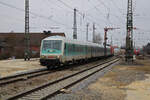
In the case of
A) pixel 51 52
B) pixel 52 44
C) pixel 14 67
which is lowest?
pixel 14 67

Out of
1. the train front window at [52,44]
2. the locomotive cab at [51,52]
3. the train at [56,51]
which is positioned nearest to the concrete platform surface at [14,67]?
the locomotive cab at [51,52]

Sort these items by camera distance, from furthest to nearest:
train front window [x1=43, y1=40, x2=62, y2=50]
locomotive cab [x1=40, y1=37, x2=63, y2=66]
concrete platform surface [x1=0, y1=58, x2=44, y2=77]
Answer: train front window [x1=43, y1=40, x2=62, y2=50]
locomotive cab [x1=40, y1=37, x2=63, y2=66]
concrete platform surface [x1=0, y1=58, x2=44, y2=77]

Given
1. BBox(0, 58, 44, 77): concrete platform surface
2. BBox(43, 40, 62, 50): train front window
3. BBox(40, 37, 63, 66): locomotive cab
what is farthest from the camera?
BBox(43, 40, 62, 50): train front window

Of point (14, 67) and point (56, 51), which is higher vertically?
point (56, 51)

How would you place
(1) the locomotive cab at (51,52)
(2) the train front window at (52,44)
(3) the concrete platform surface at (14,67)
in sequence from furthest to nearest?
1. (2) the train front window at (52,44)
2. (1) the locomotive cab at (51,52)
3. (3) the concrete platform surface at (14,67)

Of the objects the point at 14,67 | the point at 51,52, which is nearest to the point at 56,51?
the point at 51,52

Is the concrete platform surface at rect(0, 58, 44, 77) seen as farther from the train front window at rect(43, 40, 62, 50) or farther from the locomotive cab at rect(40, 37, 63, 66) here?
the train front window at rect(43, 40, 62, 50)

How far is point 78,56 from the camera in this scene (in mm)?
24016

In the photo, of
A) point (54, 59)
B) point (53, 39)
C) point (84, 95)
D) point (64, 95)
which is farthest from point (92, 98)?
point (53, 39)

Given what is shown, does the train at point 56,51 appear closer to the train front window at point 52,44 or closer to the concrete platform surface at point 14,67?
the train front window at point 52,44

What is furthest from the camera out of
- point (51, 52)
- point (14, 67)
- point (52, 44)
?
point (14, 67)

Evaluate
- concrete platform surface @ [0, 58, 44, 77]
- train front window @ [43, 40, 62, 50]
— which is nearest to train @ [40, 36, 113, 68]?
train front window @ [43, 40, 62, 50]

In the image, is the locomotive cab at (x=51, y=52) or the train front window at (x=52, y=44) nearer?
the locomotive cab at (x=51, y=52)

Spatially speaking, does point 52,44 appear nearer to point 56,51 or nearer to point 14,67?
point 56,51
